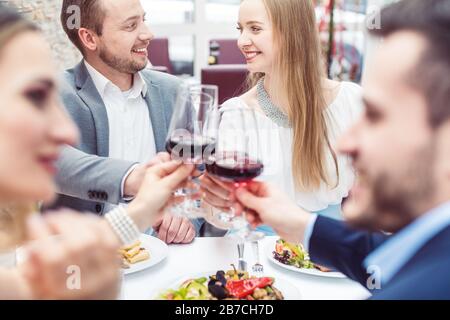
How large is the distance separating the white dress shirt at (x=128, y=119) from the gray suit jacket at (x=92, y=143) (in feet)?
0.16

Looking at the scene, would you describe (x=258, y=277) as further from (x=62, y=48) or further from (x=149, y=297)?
(x=62, y=48)

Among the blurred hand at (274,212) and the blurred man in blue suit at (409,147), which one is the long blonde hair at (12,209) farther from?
the blurred hand at (274,212)

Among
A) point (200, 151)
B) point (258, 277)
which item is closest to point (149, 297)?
point (258, 277)

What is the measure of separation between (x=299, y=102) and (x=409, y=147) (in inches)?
57.1

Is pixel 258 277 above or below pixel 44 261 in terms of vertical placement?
below

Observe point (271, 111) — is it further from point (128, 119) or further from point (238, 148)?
point (238, 148)

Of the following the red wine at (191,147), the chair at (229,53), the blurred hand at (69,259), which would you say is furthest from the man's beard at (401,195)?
the chair at (229,53)

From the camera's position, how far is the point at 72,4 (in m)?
2.26

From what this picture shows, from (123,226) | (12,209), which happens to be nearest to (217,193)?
(123,226)

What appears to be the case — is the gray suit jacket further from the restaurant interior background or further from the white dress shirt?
the restaurant interior background

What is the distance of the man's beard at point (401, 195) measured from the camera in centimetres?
71

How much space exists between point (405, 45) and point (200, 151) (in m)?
0.68

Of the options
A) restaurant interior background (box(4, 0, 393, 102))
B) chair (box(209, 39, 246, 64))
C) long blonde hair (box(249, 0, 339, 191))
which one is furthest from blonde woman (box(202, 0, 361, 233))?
chair (box(209, 39, 246, 64))

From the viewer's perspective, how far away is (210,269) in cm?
146
